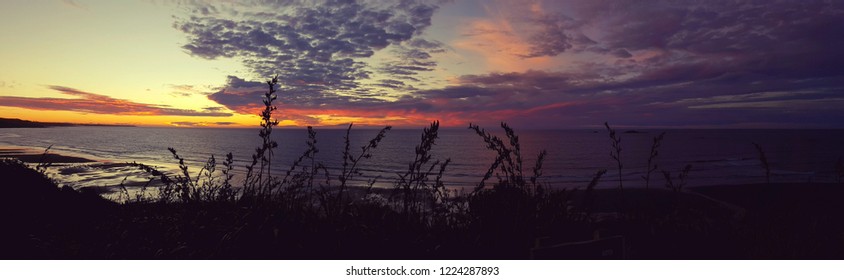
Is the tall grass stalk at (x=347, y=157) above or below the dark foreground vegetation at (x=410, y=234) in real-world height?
above

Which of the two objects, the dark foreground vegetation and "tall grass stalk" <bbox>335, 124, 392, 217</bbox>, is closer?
the dark foreground vegetation

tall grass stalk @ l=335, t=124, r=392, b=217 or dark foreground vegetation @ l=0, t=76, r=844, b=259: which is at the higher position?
tall grass stalk @ l=335, t=124, r=392, b=217

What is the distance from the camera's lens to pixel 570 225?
3.36 m

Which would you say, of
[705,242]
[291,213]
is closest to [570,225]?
[705,242]

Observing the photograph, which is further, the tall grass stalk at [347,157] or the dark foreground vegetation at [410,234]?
the tall grass stalk at [347,157]

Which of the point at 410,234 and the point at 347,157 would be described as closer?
the point at 410,234

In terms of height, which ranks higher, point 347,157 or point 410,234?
point 347,157
